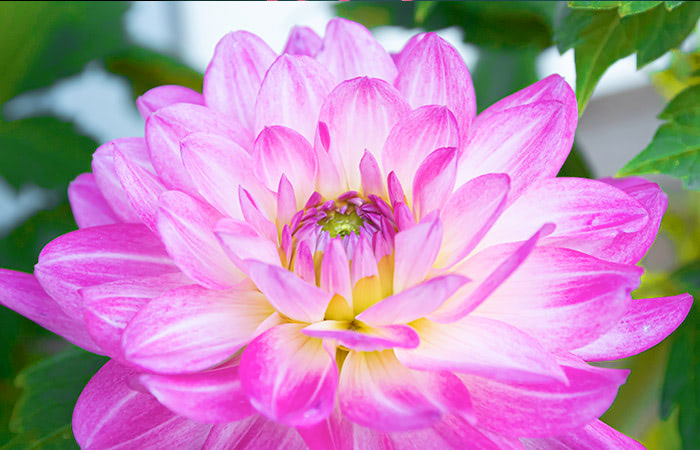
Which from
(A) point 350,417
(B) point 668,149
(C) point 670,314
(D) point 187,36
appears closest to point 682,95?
(B) point 668,149

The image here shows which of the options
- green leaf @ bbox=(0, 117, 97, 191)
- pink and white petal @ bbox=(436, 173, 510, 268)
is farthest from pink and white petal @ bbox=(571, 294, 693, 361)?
green leaf @ bbox=(0, 117, 97, 191)

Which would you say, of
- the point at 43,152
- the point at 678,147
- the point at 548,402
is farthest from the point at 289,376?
the point at 43,152

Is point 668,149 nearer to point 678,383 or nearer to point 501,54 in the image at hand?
point 678,383

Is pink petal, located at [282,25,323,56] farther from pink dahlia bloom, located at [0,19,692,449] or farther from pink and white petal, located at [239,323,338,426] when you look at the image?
pink and white petal, located at [239,323,338,426]

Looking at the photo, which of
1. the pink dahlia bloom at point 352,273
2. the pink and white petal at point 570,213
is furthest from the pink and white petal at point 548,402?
the pink and white petal at point 570,213

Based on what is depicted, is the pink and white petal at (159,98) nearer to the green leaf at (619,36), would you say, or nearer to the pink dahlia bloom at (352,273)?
the pink dahlia bloom at (352,273)
